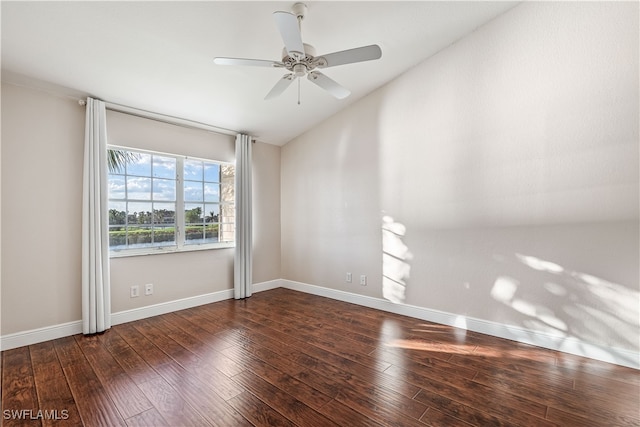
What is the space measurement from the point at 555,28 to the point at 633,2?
1.52 ft

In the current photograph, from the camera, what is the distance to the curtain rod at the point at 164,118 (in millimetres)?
3127

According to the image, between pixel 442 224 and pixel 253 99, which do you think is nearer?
pixel 442 224

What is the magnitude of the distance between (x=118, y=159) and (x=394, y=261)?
3.51m

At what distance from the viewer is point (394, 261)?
11.6 ft

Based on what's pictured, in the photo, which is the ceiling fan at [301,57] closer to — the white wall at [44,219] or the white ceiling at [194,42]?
the white ceiling at [194,42]

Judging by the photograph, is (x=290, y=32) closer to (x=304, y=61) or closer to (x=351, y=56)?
(x=304, y=61)

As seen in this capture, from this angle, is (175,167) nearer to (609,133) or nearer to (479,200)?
(479,200)

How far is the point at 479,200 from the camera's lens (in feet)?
9.55

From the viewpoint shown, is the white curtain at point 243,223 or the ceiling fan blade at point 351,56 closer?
A: the ceiling fan blade at point 351,56

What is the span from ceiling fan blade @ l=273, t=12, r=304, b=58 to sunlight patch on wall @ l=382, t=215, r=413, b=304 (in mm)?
2242

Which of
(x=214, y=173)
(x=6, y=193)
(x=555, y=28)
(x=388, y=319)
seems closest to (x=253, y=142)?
(x=214, y=173)

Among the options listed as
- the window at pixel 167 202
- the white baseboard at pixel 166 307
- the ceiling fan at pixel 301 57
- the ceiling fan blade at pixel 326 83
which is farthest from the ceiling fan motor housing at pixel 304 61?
the white baseboard at pixel 166 307

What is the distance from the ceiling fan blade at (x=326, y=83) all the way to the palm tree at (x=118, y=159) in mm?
2448

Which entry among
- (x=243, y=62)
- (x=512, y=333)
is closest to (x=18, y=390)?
(x=243, y=62)
